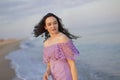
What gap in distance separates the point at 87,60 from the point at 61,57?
0.99 m

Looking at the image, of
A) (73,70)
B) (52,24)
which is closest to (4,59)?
(52,24)

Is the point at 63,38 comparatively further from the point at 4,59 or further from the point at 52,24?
the point at 4,59

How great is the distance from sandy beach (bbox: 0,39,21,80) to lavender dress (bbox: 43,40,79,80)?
1.08 meters

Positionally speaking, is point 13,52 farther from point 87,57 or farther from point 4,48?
point 87,57

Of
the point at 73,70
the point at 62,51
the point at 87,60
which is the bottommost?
the point at 87,60

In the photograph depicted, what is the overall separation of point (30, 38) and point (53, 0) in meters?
0.43

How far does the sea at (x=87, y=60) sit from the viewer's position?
298 cm

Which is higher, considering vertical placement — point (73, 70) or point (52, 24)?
point (52, 24)

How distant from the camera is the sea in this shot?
2980 millimetres

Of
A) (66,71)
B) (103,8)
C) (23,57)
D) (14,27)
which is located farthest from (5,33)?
(66,71)

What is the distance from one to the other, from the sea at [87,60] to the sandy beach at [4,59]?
0.19 ft

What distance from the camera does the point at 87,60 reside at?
9.89 ft

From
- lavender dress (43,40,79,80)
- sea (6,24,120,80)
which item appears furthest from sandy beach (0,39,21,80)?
lavender dress (43,40,79,80)

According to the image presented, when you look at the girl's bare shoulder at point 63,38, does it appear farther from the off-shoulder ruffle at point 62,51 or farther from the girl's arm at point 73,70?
the girl's arm at point 73,70
